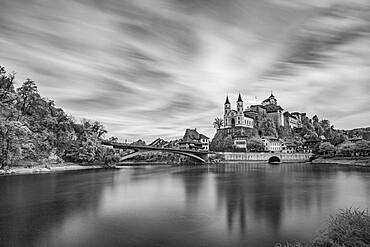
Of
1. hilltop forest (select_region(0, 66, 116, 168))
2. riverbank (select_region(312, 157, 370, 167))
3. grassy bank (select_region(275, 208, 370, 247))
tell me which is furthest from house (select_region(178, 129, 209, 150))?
grassy bank (select_region(275, 208, 370, 247))

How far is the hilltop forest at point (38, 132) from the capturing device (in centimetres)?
4200

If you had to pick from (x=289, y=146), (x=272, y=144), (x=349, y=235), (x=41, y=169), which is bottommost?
(x=41, y=169)

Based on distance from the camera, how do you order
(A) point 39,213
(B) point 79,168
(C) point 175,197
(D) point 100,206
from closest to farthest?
(A) point 39,213 → (D) point 100,206 → (C) point 175,197 → (B) point 79,168

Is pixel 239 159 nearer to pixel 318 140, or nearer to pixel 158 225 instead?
pixel 318 140

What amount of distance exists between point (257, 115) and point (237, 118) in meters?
20.7

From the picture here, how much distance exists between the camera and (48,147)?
53031 mm

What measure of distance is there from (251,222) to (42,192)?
19948 mm

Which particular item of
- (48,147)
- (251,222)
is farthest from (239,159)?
(251,222)

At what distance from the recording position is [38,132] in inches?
2082

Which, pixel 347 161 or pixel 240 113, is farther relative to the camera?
pixel 240 113

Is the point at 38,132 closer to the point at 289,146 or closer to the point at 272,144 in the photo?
the point at 272,144

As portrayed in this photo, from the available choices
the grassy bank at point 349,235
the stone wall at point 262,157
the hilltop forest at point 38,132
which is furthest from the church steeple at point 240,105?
the grassy bank at point 349,235

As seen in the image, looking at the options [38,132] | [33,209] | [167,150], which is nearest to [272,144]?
[167,150]

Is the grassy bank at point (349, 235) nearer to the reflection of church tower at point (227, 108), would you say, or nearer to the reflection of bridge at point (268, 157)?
the reflection of bridge at point (268, 157)
